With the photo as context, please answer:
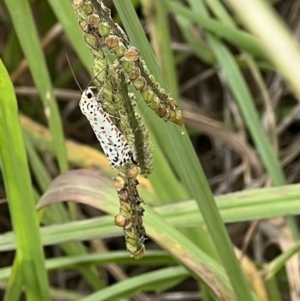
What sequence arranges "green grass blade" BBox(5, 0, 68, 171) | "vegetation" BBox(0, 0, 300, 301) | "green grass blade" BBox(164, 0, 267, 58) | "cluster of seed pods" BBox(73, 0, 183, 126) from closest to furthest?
"cluster of seed pods" BBox(73, 0, 183, 126) → "vegetation" BBox(0, 0, 300, 301) → "green grass blade" BBox(5, 0, 68, 171) → "green grass blade" BBox(164, 0, 267, 58)

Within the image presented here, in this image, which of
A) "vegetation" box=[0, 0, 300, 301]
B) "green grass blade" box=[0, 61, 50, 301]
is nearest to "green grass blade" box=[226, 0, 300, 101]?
"vegetation" box=[0, 0, 300, 301]

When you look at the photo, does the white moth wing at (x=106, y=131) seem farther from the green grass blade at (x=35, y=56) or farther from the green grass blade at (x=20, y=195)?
the green grass blade at (x=35, y=56)

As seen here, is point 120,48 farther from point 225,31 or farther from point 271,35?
point 225,31

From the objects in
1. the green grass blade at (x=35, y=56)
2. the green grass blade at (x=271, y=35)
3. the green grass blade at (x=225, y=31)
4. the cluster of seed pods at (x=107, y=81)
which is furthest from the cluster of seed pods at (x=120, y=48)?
the green grass blade at (x=225, y=31)

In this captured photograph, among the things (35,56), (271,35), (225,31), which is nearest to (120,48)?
(271,35)

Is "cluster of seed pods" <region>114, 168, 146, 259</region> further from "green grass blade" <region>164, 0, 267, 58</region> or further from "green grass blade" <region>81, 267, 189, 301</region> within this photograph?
"green grass blade" <region>164, 0, 267, 58</region>

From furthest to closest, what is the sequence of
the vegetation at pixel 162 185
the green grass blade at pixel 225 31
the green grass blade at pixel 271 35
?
1. the green grass blade at pixel 225 31
2. the vegetation at pixel 162 185
3. the green grass blade at pixel 271 35

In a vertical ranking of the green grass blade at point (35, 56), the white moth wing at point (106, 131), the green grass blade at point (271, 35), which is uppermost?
the green grass blade at point (35, 56)
